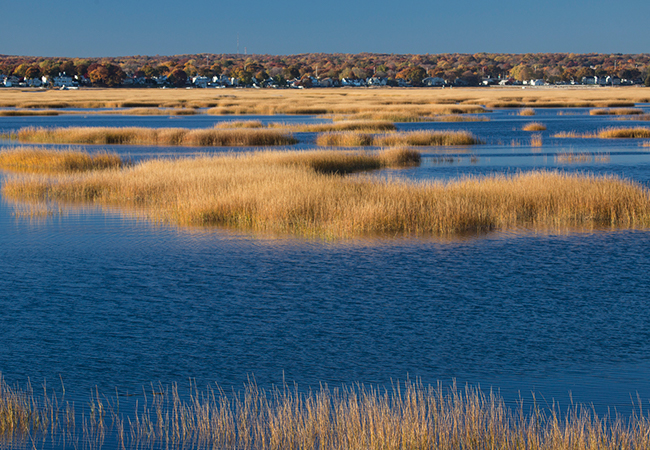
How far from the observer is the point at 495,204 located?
20375 mm

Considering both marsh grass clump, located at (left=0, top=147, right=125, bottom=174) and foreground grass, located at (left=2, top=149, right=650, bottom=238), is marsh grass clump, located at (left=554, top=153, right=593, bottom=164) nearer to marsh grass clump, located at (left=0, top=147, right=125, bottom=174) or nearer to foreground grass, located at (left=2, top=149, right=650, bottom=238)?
foreground grass, located at (left=2, top=149, right=650, bottom=238)

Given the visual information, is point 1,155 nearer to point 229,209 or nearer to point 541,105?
point 229,209

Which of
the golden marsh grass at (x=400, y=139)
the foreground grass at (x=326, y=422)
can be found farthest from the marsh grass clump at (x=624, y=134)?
the foreground grass at (x=326, y=422)

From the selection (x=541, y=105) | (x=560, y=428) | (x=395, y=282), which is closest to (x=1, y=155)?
(x=395, y=282)

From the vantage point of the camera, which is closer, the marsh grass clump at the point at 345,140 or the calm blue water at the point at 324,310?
the calm blue water at the point at 324,310

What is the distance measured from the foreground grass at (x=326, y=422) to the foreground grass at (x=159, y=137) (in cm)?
3537

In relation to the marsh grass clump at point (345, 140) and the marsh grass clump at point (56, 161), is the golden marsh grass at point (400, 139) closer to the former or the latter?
the marsh grass clump at point (345, 140)

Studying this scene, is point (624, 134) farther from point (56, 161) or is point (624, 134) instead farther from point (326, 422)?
point (326, 422)

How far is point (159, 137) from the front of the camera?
1767 inches

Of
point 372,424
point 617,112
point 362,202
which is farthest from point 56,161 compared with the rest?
point 617,112

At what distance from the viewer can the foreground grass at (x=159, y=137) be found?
43250mm

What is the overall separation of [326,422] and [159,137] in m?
39.7

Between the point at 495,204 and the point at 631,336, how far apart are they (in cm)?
1013

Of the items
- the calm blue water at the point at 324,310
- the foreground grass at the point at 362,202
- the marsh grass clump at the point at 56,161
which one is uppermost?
the marsh grass clump at the point at 56,161
